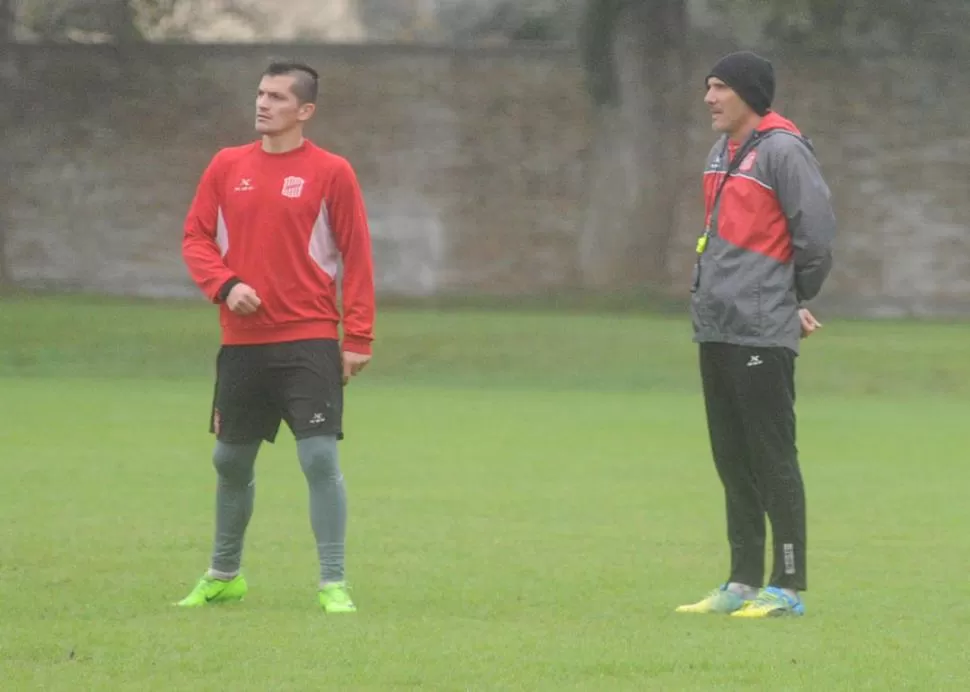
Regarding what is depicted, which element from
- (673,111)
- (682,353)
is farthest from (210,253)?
(673,111)

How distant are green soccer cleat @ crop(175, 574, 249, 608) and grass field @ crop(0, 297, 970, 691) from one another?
84 mm

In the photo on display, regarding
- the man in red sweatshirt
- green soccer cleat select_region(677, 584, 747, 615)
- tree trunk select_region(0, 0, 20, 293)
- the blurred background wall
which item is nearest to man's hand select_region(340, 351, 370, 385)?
the man in red sweatshirt

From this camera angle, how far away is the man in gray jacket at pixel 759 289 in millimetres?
7562

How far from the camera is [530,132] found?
33844mm

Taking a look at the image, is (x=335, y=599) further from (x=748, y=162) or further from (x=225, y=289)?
(x=748, y=162)

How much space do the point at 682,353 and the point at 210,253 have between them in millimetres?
17458

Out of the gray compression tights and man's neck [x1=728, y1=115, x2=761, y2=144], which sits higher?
man's neck [x1=728, y1=115, x2=761, y2=144]

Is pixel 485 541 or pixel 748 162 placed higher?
pixel 748 162

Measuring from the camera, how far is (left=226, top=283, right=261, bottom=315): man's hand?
7.52 m

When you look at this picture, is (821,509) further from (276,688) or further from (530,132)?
(530,132)

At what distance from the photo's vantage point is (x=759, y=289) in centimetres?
757

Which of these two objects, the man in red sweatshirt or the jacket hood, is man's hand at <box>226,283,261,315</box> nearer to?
the man in red sweatshirt

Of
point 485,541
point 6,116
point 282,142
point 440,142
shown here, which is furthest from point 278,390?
point 6,116

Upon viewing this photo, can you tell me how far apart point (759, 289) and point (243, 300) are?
6.09ft
